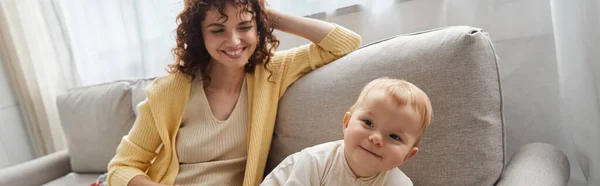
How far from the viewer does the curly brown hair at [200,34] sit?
3.80ft

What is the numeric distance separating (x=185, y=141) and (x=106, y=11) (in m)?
1.22

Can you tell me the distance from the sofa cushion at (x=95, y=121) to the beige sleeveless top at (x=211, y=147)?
30.4 inches

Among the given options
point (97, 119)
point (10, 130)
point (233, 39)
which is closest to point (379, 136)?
point (233, 39)

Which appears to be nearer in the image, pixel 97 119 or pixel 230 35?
pixel 230 35

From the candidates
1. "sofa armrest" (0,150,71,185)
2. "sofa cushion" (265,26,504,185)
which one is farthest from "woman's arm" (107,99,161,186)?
"sofa armrest" (0,150,71,185)

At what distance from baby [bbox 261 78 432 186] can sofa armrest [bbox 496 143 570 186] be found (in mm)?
239

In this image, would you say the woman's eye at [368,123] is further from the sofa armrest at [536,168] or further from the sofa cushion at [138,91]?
the sofa cushion at [138,91]

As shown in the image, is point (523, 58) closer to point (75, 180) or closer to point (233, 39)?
point (233, 39)

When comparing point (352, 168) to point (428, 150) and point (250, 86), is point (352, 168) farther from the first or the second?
point (250, 86)

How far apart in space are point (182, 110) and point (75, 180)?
3.35 feet

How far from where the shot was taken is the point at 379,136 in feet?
2.67

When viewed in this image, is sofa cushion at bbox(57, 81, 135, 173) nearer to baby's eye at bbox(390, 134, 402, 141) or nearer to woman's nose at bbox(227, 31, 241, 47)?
woman's nose at bbox(227, 31, 241, 47)

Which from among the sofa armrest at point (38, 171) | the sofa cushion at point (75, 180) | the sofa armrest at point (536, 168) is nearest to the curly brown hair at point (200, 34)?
the sofa armrest at point (536, 168)

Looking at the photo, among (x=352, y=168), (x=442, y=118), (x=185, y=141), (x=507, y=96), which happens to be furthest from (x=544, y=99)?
(x=185, y=141)
